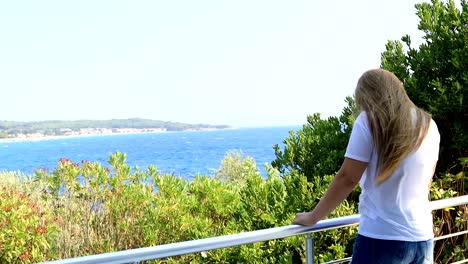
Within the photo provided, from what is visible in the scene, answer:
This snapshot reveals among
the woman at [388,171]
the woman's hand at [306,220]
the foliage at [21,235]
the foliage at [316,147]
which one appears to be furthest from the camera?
the foliage at [21,235]

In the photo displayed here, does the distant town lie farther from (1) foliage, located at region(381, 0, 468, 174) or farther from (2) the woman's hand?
(2) the woman's hand

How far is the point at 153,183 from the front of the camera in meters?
7.24

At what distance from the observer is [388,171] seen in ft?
6.59

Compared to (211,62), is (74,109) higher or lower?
lower

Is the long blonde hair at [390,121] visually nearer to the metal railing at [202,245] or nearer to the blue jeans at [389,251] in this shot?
the blue jeans at [389,251]

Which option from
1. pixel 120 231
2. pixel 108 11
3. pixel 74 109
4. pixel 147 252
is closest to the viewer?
pixel 147 252

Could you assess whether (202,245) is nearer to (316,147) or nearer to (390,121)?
(390,121)

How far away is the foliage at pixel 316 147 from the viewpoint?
5.00 m

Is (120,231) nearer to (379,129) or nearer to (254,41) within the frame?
(379,129)

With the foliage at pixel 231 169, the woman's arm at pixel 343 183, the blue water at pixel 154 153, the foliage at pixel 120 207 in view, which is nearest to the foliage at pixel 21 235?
the foliage at pixel 120 207

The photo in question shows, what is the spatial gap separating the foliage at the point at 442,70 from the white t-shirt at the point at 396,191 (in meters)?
2.56

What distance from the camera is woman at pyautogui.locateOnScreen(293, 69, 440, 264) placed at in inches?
78.9

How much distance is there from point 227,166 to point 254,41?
56632 millimetres

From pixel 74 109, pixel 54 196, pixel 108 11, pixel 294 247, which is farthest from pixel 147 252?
pixel 74 109
